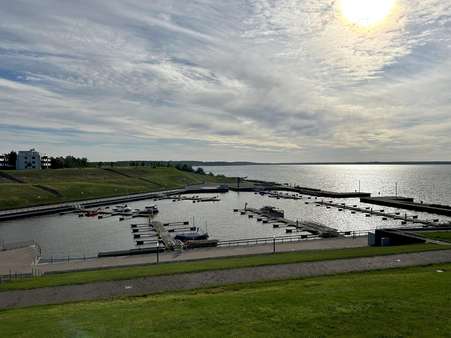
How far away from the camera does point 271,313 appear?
15.7m

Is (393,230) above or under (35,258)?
above

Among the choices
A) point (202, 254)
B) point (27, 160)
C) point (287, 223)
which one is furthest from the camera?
point (27, 160)

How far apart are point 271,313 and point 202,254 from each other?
1025 inches

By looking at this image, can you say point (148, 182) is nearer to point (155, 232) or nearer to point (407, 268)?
point (155, 232)

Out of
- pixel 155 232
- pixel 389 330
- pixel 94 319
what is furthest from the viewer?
pixel 155 232

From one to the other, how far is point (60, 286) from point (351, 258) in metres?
21.6

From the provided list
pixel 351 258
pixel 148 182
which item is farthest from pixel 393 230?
pixel 148 182

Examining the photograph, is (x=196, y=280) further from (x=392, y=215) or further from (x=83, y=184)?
(x=83, y=184)

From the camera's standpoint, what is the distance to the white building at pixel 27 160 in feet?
577

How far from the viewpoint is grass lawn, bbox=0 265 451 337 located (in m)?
13.8

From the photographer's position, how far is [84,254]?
51.8m

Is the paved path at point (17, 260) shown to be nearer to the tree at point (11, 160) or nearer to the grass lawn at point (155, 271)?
the grass lawn at point (155, 271)

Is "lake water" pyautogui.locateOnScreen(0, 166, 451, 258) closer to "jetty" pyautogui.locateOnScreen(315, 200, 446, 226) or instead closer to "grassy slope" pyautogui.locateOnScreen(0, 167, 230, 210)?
"jetty" pyautogui.locateOnScreen(315, 200, 446, 226)

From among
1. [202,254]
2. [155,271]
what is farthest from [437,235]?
[155,271]
